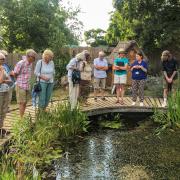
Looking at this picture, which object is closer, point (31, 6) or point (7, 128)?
point (7, 128)

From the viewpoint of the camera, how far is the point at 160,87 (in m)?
13.2

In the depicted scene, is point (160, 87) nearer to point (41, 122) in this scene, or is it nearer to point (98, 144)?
point (98, 144)

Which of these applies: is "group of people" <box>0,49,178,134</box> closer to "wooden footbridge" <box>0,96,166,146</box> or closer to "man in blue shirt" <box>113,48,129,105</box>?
"man in blue shirt" <box>113,48,129,105</box>

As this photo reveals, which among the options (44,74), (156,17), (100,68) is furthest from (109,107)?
(156,17)

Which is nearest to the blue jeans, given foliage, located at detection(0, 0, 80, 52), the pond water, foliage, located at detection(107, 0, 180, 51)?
the pond water

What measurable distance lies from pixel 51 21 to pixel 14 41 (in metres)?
1.78

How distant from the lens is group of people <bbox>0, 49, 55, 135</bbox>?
6.64 metres

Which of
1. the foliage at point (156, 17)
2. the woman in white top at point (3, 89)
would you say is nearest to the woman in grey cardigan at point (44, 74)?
the woman in white top at point (3, 89)

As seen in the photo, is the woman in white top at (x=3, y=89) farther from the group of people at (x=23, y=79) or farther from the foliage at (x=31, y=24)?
the foliage at (x=31, y=24)

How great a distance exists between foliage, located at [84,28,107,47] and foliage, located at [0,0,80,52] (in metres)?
17.3

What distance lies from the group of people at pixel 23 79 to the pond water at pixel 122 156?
1.17m

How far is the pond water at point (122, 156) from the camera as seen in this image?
19.7 feet

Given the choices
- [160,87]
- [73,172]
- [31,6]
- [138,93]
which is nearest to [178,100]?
[138,93]

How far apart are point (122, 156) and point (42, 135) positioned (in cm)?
146
